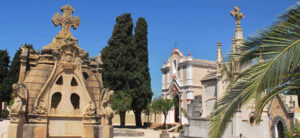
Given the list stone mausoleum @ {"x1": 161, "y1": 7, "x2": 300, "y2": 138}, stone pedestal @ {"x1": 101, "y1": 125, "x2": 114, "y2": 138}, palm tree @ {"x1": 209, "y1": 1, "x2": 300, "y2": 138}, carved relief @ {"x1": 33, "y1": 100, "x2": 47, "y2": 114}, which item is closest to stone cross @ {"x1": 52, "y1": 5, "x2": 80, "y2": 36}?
carved relief @ {"x1": 33, "y1": 100, "x2": 47, "y2": 114}

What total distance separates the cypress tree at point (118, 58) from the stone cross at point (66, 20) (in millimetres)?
22071

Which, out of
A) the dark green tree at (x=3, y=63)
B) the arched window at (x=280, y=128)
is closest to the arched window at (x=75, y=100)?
the arched window at (x=280, y=128)

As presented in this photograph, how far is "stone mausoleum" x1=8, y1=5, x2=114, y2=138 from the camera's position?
6508 millimetres

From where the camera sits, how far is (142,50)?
33562mm

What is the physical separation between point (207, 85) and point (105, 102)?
16496 millimetres

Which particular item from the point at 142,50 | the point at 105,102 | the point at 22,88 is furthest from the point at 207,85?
the point at 22,88

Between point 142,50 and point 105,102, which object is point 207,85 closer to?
point 142,50

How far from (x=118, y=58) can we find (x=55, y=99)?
23362 millimetres

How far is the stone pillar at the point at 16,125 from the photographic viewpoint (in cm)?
617

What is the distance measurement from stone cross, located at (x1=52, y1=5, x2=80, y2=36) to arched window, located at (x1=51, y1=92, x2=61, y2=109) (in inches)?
72.2

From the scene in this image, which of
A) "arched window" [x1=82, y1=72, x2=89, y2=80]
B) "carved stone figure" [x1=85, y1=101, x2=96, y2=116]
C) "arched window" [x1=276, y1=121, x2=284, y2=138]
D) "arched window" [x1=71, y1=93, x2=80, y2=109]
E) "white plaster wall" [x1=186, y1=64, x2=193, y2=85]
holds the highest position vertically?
"white plaster wall" [x1=186, y1=64, x2=193, y2=85]

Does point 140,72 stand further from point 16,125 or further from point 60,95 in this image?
point 16,125

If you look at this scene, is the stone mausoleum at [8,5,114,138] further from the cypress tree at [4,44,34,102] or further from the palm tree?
the cypress tree at [4,44,34,102]

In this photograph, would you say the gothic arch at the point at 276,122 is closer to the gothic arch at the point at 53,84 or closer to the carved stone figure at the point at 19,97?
the gothic arch at the point at 53,84
